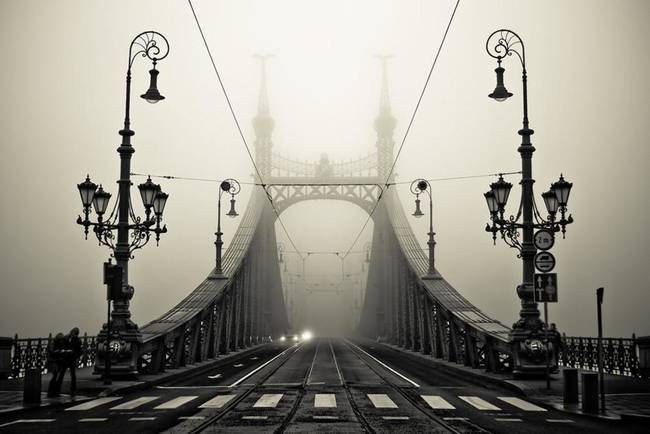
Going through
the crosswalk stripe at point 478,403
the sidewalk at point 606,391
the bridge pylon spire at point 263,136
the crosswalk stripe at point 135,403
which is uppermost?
the bridge pylon spire at point 263,136

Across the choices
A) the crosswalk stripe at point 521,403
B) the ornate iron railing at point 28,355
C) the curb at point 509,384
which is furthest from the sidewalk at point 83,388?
the crosswalk stripe at point 521,403

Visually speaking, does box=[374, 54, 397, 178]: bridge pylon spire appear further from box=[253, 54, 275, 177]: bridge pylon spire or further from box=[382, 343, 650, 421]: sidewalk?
box=[382, 343, 650, 421]: sidewalk

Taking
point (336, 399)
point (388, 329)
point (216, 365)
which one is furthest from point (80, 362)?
point (388, 329)

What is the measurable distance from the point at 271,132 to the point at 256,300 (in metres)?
18.8

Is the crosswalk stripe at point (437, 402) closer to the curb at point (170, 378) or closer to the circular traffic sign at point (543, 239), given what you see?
the circular traffic sign at point (543, 239)

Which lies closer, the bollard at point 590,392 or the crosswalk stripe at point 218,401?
the bollard at point 590,392

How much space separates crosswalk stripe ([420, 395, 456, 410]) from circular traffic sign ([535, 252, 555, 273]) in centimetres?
331

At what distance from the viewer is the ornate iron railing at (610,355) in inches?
888

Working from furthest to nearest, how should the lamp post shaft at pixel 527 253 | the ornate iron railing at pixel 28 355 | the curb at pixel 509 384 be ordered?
1. the ornate iron railing at pixel 28 355
2. the lamp post shaft at pixel 527 253
3. the curb at pixel 509 384

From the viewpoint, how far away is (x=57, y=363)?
16609mm

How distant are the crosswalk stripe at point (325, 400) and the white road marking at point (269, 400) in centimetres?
71

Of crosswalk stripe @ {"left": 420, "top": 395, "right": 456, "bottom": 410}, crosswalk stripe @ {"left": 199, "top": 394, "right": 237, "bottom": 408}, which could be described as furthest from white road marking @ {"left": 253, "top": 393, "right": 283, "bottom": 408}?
crosswalk stripe @ {"left": 420, "top": 395, "right": 456, "bottom": 410}

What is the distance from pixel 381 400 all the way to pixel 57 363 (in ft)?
20.9

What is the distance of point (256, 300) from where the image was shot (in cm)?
5000
